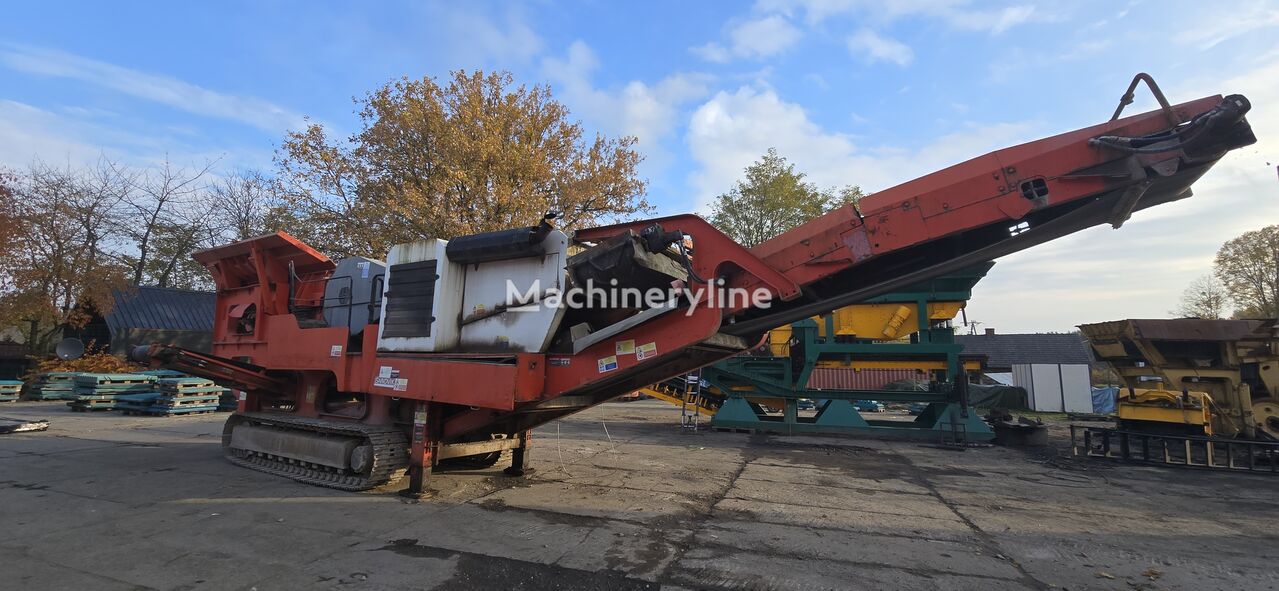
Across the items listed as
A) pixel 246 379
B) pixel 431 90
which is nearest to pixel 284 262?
pixel 246 379

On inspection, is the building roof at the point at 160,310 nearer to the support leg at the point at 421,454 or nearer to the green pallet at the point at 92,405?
the green pallet at the point at 92,405

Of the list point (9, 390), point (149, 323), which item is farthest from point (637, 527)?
point (149, 323)

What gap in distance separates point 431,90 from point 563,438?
13.4 metres

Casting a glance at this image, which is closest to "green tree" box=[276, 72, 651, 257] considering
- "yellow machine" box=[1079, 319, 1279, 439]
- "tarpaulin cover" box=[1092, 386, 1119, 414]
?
"yellow machine" box=[1079, 319, 1279, 439]

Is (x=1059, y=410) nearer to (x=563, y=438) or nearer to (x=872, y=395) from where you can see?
(x=872, y=395)

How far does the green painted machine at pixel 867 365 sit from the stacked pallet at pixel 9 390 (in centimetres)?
2018

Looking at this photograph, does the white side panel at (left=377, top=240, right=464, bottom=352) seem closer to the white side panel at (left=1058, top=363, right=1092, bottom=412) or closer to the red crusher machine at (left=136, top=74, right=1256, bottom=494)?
the red crusher machine at (left=136, top=74, right=1256, bottom=494)

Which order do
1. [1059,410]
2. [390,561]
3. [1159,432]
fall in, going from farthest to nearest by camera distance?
1. [1059,410]
2. [1159,432]
3. [390,561]

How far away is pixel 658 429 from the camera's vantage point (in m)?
13.4

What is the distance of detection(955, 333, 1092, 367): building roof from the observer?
33500mm

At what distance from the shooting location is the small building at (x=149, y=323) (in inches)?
745

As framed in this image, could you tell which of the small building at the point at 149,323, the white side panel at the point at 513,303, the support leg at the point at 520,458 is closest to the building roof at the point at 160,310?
the small building at the point at 149,323

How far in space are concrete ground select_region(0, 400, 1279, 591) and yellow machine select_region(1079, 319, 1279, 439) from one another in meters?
1.40

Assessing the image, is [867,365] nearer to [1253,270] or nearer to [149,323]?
[149,323]
